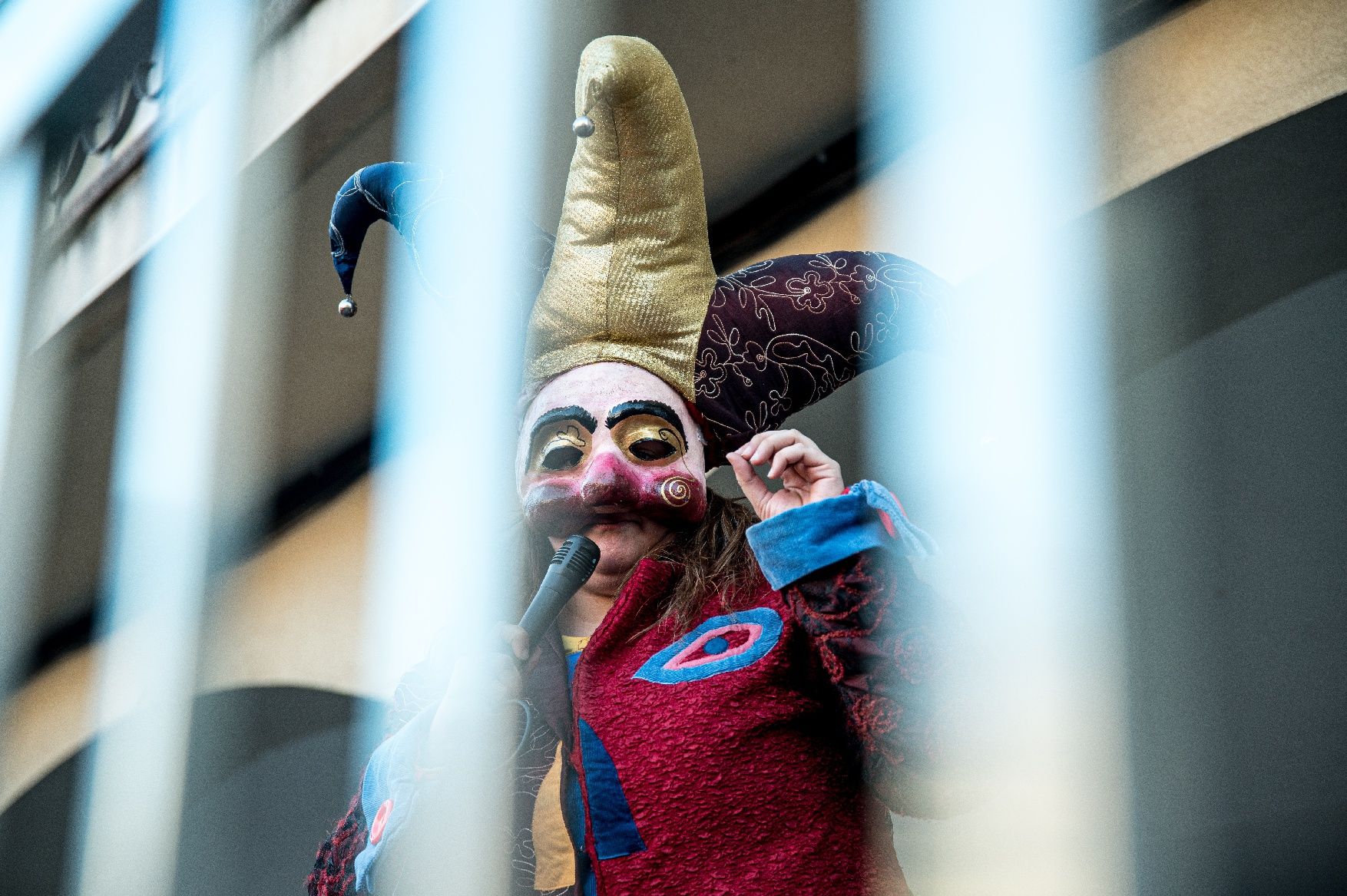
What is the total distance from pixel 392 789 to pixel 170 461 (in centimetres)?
132

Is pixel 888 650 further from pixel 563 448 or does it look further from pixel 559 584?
pixel 563 448

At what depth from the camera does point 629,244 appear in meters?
1.51

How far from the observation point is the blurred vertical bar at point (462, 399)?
4.39 ft

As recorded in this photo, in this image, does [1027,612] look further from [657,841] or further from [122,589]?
[122,589]

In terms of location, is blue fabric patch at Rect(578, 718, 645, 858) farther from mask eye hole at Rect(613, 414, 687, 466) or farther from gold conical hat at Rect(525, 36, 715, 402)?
gold conical hat at Rect(525, 36, 715, 402)

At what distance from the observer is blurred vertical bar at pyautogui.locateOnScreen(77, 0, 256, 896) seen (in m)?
2.20

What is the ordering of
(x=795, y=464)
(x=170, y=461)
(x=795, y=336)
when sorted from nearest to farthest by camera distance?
(x=795, y=464), (x=795, y=336), (x=170, y=461)

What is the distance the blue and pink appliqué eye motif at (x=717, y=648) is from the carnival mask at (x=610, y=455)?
0.15 metres

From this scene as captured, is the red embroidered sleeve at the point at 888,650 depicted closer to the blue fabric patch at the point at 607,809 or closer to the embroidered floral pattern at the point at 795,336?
the blue fabric patch at the point at 607,809

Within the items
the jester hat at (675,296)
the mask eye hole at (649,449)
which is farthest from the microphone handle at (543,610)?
the jester hat at (675,296)

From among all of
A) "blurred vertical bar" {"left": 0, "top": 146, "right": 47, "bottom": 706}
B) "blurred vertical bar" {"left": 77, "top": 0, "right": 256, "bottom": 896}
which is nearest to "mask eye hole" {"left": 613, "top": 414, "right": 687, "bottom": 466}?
"blurred vertical bar" {"left": 77, "top": 0, "right": 256, "bottom": 896}

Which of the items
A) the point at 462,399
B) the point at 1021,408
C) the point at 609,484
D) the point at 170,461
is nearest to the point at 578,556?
the point at 609,484

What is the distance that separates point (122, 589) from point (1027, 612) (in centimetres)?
189

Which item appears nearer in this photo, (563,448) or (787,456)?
(787,456)
